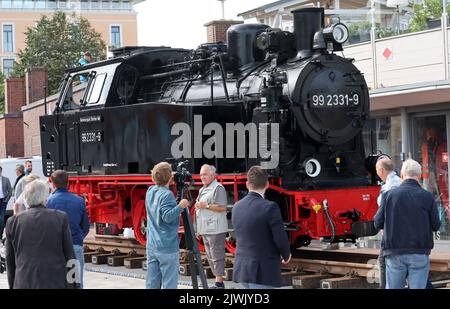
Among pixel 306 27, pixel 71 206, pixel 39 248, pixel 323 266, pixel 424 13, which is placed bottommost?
pixel 323 266

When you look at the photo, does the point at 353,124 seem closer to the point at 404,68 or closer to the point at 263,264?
the point at 404,68

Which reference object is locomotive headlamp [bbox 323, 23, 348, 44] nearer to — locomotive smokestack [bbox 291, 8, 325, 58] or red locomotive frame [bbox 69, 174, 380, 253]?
locomotive smokestack [bbox 291, 8, 325, 58]

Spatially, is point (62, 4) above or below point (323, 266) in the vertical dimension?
above

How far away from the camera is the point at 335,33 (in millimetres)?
13219

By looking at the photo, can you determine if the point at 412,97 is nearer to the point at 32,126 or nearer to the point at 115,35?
the point at 32,126

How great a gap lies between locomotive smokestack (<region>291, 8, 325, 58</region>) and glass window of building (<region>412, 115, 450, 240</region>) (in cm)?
419

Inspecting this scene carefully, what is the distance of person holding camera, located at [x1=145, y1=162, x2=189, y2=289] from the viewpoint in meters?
9.12

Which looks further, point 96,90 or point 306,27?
point 96,90

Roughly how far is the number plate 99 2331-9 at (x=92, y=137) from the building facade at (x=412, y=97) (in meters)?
4.68

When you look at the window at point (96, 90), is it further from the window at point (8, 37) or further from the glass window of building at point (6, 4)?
the window at point (8, 37)

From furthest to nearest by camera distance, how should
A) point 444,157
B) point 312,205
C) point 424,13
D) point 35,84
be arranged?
point 35,84 → point 424,13 → point 444,157 → point 312,205

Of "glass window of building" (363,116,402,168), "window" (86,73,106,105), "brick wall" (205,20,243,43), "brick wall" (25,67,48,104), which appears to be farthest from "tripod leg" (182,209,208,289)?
"brick wall" (25,67,48,104)

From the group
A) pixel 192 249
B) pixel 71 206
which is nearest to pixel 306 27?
pixel 192 249

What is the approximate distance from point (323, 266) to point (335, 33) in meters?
3.52
